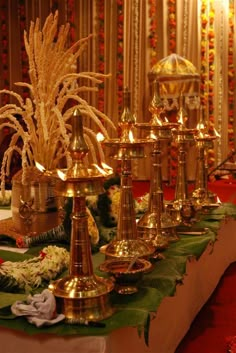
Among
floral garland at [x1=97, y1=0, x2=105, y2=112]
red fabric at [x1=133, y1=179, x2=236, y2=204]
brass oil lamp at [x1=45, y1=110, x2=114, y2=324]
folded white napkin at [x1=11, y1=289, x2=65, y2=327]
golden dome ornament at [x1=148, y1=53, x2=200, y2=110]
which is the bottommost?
red fabric at [x1=133, y1=179, x2=236, y2=204]

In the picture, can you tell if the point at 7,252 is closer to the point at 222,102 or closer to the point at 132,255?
the point at 132,255

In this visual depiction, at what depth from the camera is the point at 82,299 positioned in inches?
59.0

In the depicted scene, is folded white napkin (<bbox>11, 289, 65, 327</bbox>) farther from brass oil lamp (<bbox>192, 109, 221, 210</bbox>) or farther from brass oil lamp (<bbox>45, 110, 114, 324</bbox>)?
brass oil lamp (<bbox>192, 109, 221, 210</bbox>)

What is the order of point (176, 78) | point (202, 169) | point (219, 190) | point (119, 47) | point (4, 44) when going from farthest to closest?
point (4, 44) < point (119, 47) < point (176, 78) < point (219, 190) < point (202, 169)

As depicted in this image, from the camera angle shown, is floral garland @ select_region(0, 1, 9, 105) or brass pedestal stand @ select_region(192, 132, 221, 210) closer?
brass pedestal stand @ select_region(192, 132, 221, 210)

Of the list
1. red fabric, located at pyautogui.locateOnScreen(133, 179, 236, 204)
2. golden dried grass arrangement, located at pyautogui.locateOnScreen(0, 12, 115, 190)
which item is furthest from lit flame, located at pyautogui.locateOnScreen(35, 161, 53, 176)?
red fabric, located at pyautogui.locateOnScreen(133, 179, 236, 204)

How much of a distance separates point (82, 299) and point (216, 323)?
1.34m

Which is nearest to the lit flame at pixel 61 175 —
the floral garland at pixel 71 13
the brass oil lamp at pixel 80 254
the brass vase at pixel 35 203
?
the brass oil lamp at pixel 80 254

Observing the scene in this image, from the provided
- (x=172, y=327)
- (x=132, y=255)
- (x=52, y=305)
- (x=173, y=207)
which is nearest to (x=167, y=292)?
(x=132, y=255)

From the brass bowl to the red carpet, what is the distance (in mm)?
682

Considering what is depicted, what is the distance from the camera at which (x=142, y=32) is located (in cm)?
718

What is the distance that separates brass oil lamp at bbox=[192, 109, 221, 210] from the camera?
311cm

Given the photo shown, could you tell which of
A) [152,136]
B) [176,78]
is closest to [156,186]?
[152,136]

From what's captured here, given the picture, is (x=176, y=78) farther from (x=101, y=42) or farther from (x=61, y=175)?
(x=61, y=175)
